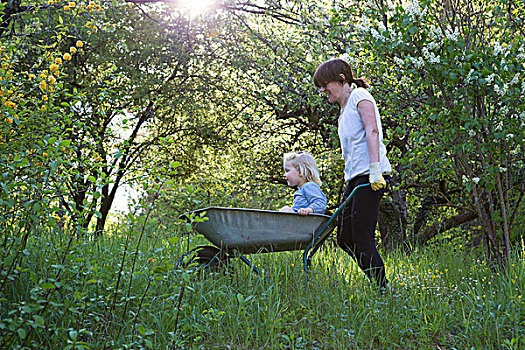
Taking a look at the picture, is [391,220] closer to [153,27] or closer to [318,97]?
[318,97]

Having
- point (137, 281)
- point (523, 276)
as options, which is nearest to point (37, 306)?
point (137, 281)

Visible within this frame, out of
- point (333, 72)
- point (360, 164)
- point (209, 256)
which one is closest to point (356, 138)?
point (360, 164)

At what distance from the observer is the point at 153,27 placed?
7.90 meters

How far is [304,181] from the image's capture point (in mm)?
3494

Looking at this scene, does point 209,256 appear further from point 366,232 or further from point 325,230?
point 366,232

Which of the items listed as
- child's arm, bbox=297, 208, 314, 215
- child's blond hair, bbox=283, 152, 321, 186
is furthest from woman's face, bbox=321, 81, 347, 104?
child's arm, bbox=297, 208, 314, 215

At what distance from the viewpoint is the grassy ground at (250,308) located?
2.24 m

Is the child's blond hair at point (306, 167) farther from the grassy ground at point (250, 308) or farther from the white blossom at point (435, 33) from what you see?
the white blossom at point (435, 33)

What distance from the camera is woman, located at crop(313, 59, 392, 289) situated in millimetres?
2938

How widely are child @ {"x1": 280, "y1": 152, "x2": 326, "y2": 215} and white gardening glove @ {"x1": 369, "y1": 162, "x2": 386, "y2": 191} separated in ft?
1.65

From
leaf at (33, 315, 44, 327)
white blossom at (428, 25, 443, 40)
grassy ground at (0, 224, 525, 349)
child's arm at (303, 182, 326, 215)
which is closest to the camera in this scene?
leaf at (33, 315, 44, 327)

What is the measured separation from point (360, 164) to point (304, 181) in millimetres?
552

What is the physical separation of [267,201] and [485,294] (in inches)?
209

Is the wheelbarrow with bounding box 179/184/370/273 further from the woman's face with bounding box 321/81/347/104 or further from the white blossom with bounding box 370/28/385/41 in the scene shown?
the white blossom with bounding box 370/28/385/41
